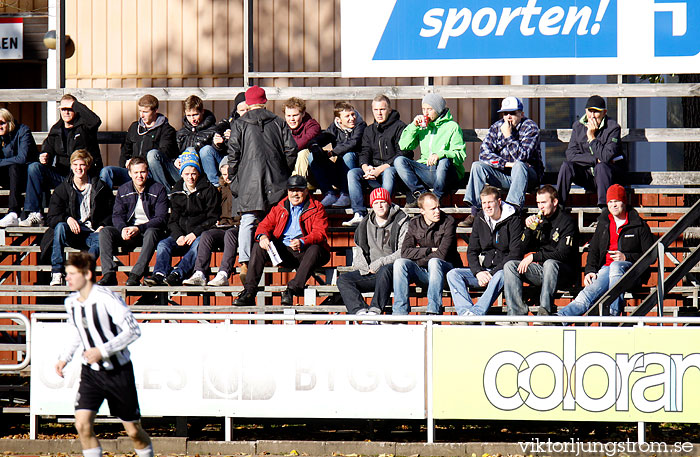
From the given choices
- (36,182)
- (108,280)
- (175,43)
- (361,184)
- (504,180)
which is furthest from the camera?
(175,43)

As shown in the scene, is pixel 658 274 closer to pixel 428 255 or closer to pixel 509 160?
pixel 428 255

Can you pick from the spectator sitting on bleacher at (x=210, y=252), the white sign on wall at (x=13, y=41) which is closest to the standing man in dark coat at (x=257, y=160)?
the spectator sitting on bleacher at (x=210, y=252)

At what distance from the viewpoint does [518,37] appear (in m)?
14.0

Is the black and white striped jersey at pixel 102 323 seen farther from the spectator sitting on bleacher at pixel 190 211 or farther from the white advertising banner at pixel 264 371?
the spectator sitting on bleacher at pixel 190 211

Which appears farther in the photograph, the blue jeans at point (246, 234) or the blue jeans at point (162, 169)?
the blue jeans at point (162, 169)

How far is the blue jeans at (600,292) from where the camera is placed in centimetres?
1102

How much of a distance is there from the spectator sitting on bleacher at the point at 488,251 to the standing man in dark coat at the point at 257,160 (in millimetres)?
2433

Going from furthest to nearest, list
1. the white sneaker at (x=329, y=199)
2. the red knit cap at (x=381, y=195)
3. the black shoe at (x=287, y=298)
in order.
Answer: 1. the white sneaker at (x=329, y=199)
2. the red knit cap at (x=381, y=195)
3. the black shoe at (x=287, y=298)

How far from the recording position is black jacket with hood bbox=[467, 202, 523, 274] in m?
11.6

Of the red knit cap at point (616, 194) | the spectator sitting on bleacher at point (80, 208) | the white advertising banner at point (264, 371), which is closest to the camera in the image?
the white advertising banner at point (264, 371)

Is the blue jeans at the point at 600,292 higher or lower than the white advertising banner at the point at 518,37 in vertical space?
lower

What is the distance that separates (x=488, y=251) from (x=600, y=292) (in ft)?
4.20

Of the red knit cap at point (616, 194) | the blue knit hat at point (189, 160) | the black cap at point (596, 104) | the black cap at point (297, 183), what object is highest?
the black cap at point (596, 104)

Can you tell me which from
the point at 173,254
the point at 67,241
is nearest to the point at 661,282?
the point at 173,254
